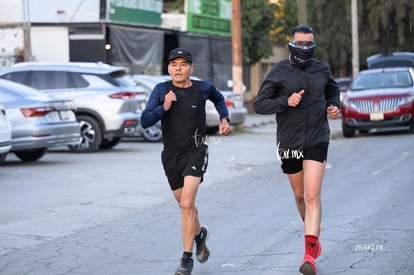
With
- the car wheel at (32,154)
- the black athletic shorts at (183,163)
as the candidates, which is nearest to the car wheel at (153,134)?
the car wheel at (32,154)

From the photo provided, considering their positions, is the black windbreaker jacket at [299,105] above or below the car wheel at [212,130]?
above

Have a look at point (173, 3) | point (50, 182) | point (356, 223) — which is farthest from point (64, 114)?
point (173, 3)

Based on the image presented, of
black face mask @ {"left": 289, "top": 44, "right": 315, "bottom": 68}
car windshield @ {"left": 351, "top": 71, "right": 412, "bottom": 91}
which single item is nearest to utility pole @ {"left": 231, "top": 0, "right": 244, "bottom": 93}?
car windshield @ {"left": 351, "top": 71, "right": 412, "bottom": 91}

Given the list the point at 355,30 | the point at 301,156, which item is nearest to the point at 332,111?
the point at 301,156

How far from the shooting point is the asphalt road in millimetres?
8703

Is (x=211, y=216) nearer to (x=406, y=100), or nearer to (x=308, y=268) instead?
(x=308, y=268)

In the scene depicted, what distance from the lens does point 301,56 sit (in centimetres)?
789

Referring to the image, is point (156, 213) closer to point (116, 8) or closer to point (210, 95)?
point (210, 95)

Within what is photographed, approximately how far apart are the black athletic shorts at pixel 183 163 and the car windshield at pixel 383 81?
17441mm

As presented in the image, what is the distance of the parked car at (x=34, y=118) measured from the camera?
17.4m

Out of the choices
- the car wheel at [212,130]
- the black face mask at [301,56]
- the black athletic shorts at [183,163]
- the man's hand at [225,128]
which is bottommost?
the car wheel at [212,130]

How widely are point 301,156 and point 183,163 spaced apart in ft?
3.19

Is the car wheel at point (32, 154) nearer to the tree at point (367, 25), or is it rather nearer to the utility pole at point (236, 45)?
the utility pole at point (236, 45)

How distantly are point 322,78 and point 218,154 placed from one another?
484 inches
